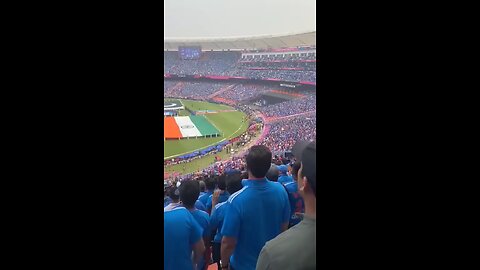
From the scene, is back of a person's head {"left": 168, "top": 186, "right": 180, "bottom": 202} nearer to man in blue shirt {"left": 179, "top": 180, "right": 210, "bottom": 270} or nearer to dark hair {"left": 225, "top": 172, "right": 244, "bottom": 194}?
man in blue shirt {"left": 179, "top": 180, "right": 210, "bottom": 270}

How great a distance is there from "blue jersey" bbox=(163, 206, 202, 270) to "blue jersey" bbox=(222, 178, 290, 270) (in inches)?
7.5

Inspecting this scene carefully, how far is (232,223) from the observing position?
1.99 m

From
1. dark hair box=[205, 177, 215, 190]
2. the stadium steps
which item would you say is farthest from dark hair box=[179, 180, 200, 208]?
the stadium steps

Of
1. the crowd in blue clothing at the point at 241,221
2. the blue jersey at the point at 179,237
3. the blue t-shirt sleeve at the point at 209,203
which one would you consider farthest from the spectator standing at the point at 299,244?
the blue t-shirt sleeve at the point at 209,203

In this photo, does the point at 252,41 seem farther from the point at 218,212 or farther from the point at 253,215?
the point at 253,215

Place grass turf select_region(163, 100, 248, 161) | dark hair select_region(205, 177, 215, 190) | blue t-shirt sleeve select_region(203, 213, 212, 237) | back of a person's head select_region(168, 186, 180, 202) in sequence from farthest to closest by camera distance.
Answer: grass turf select_region(163, 100, 248, 161), dark hair select_region(205, 177, 215, 190), back of a person's head select_region(168, 186, 180, 202), blue t-shirt sleeve select_region(203, 213, 212, 237)

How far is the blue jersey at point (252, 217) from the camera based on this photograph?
1.99m

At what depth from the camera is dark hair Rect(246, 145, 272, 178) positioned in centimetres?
202

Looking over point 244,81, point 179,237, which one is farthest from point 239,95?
point 179,237
